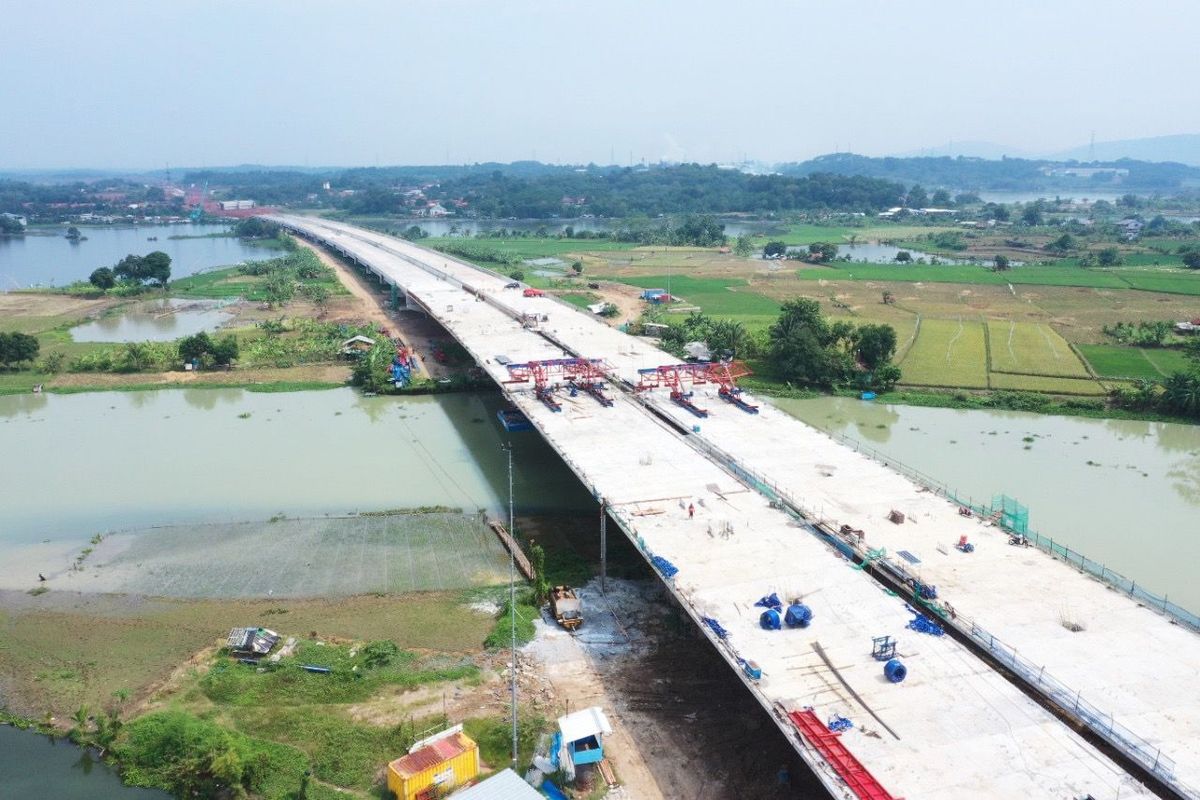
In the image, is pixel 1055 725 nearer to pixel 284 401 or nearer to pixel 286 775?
pixel 286 775

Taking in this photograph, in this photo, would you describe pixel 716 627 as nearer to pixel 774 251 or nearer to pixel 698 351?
pixel 698 351

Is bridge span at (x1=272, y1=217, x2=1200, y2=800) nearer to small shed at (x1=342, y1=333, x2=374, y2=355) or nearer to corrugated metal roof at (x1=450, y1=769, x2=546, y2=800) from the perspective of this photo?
corrugated metal roof at (x1=450, y1=769, x2=546, y2=800)

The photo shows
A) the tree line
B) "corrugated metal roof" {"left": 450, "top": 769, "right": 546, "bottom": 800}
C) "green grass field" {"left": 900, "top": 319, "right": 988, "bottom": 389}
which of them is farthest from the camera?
the tree line

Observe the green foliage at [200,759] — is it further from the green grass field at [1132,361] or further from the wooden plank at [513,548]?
the green grass field at [1132,361]

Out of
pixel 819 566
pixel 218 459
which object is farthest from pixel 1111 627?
pixel 218 459

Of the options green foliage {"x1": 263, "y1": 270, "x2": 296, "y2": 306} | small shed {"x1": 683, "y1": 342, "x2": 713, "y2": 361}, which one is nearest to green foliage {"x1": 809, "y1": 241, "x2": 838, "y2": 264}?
small shed {"x1": 683, "y1": 342, "x2": 713, "y2": 361}

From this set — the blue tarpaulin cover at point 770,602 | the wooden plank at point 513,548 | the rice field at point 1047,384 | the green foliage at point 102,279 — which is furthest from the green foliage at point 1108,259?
the green foliage at point 102,279

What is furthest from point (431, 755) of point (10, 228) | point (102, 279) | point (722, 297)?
point (10, 228)
